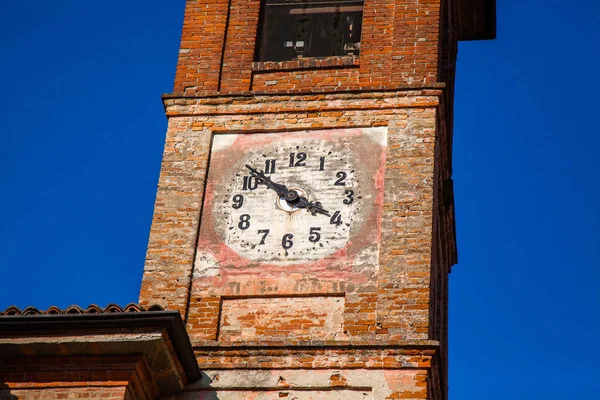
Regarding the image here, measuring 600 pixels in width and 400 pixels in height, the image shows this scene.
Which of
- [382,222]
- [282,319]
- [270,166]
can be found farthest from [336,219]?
[282,319]

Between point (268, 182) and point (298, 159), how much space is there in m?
0.46

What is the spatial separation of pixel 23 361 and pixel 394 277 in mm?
4108

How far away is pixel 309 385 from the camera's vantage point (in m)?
14.6

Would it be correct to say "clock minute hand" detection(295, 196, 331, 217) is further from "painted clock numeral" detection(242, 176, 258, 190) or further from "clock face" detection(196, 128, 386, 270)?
"painted clock numeral" detection(242, 176, 258, 190)

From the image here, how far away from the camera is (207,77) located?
57.8 ft

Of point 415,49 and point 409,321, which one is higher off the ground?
point 415,49

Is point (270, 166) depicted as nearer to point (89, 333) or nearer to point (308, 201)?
point (308, 201)

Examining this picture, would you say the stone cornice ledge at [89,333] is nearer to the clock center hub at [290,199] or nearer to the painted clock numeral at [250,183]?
the clock center hub at [290,199]

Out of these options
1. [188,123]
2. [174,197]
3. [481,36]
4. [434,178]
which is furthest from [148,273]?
[481,36]

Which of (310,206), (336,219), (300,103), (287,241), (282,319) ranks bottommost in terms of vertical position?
(282,319)

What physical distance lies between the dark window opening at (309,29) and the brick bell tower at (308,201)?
2 cm

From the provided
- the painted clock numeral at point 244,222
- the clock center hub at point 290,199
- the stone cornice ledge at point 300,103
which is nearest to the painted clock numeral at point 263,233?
the painted clock numeral at point 244,222

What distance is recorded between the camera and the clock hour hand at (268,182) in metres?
16.3

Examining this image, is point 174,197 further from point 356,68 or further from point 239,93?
point 356,68
